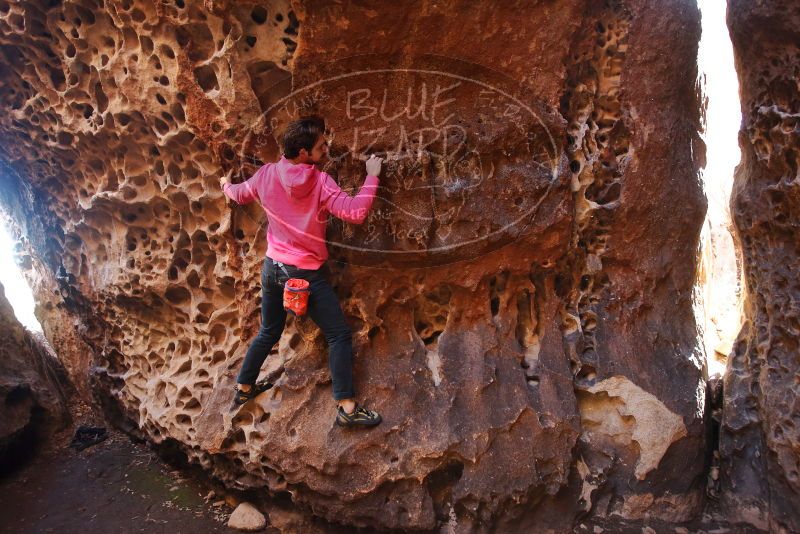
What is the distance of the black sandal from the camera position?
2.88 meters

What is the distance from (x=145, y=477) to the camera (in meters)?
3.46

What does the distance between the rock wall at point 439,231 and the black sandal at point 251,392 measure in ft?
0.15

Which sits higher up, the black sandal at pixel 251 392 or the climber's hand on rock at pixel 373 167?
the climber's hand on rock at pixel 373 167

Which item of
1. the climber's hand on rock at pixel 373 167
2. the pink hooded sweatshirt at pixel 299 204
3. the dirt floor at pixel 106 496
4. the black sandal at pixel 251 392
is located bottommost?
the dirt floor at pixel 106 496

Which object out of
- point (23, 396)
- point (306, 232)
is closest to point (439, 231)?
point (306, 232)

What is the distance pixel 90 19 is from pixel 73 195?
42.8 inches

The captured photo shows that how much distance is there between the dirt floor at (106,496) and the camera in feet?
9.93

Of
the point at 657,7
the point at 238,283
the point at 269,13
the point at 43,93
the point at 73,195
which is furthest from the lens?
the point at 73,195

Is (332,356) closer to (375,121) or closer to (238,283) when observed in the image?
(238,283)

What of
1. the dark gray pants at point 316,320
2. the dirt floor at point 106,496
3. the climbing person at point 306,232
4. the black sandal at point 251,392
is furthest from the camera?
the dirt floor at point 106,496

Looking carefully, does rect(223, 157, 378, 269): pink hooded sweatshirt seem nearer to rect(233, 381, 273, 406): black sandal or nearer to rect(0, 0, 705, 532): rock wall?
rect(0, 0, 705, 532): rock wall

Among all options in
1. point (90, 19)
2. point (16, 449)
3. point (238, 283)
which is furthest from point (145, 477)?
point (90, 19)

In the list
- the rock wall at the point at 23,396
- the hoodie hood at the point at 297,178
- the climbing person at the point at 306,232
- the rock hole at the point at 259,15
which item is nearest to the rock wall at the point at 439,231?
the rock hole at the point at 259,15

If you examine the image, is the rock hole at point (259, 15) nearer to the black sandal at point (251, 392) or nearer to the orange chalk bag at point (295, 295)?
the orange chalk bag at point (295, 295)
